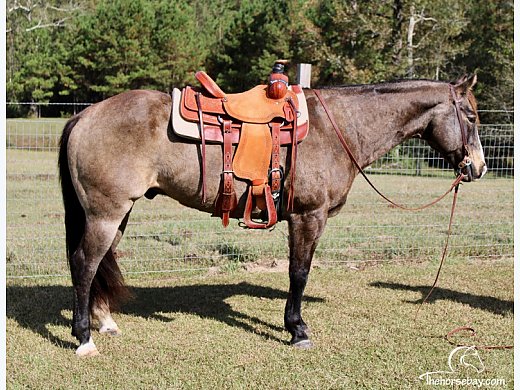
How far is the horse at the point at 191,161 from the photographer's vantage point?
3711mm

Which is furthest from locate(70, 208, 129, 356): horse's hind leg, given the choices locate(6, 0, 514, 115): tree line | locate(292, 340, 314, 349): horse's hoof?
locate(6, 0, 514, 115): tree line

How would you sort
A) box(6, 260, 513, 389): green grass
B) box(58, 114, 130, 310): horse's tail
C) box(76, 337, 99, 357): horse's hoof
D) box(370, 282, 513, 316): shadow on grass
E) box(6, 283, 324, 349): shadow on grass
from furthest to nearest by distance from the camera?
1. box(370, 282, 513, 316): shadow on grass
2. box(6, 283, 324, 349): shadow on grass
3. box(58, 114, 130, 310): horse's tail
4. box(76, 337, 99, 357): horse's hoof
5. box(6, 260, 513, 389): green grass

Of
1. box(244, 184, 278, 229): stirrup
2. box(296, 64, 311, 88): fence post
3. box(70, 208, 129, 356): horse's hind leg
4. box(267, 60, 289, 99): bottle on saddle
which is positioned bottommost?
box(70, 208, 129, 356): horse's hind leg

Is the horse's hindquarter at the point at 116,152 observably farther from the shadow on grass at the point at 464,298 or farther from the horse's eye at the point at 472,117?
the shadow on grass at the point at 464,298

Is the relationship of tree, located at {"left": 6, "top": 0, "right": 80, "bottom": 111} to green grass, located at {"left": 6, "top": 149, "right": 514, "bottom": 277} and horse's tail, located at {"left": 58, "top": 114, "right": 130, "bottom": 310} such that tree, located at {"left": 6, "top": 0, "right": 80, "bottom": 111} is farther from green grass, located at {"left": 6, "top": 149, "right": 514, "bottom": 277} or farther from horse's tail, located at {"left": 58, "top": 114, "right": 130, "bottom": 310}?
horse's tail, located at {"left": 58, "top": 114, "right": 130, "bottom": 310}

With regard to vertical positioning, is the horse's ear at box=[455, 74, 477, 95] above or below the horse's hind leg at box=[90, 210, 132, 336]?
above

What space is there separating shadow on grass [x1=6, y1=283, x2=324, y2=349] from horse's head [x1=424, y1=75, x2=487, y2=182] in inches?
69.6

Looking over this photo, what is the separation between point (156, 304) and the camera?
16.1ft

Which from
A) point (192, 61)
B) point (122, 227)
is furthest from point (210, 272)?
point (192, 61)

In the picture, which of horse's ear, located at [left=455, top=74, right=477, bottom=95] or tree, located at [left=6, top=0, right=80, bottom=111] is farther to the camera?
tree, located at [left=6, top=0, right=80, bottom=111]

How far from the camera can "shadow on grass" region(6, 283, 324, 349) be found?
14.5 ft

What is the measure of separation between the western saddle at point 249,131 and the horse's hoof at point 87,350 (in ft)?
3.95

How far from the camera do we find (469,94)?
4.16 metres

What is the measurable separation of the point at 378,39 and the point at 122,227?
16.2m
